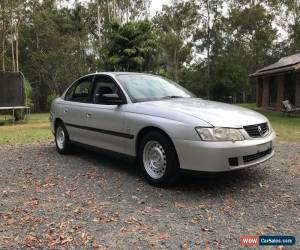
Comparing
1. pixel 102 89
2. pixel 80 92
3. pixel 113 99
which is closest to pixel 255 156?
pixel 113 99

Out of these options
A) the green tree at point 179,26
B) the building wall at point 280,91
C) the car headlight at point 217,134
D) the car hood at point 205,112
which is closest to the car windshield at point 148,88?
the car hood at point 205,112

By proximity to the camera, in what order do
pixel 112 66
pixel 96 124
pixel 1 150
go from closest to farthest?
pixel 96 124 < pixel 1 150 < pixel 112 66

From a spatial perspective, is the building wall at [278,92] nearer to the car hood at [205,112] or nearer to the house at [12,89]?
the house at [12,89]

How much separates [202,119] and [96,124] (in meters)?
2.21

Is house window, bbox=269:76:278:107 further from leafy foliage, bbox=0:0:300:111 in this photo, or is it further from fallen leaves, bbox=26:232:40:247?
fallen leaves, bbox=26:232:40:247

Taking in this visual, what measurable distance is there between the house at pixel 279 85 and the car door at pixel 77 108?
14619 mm

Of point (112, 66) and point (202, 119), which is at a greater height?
point (112, 66)

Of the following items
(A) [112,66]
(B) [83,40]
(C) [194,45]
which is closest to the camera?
(A) [112,66]

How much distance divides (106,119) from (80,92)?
1452 mm

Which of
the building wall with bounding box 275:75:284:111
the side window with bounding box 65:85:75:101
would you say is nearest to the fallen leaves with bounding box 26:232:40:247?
the side window with bounding box 65:85:75:101

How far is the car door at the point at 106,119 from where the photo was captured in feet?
18.5

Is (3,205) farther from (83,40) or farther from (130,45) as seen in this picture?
(83,40)

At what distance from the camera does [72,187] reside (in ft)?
17.3

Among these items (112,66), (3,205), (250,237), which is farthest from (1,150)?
(112,66)
